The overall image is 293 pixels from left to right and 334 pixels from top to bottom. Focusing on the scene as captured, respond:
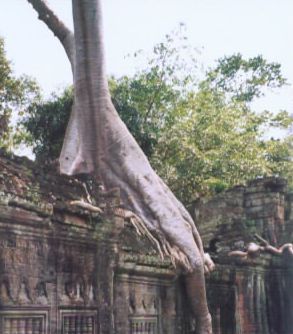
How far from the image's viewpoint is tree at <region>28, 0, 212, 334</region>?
6203 mm

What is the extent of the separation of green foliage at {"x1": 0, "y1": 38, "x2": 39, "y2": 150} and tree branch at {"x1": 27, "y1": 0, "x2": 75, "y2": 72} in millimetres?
6262

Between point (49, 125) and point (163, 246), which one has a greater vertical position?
point (49, 125)

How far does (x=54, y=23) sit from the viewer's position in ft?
27.9

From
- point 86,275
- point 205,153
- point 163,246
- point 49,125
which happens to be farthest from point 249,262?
point 49,125

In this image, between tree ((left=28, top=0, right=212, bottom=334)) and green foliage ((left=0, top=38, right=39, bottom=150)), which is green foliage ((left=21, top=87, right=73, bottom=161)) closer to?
green foliage ((left=0, top=38, right=39, bottom=150))

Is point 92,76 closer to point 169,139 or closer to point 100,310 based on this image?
point 100,310

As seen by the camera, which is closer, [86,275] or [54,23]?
[86,275]

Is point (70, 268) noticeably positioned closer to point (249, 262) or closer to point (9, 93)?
point (249, 262)

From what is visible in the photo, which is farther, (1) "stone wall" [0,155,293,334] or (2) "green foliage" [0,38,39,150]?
(2) "green foliage" [0,38,39,150]

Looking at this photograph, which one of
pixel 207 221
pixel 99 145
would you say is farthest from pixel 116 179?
pixel 207 221

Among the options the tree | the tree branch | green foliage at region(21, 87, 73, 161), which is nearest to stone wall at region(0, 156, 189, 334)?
the tree

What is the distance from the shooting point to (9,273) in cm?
429

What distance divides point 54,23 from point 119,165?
2.94m

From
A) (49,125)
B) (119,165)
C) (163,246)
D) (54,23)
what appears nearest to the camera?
(163,246)
